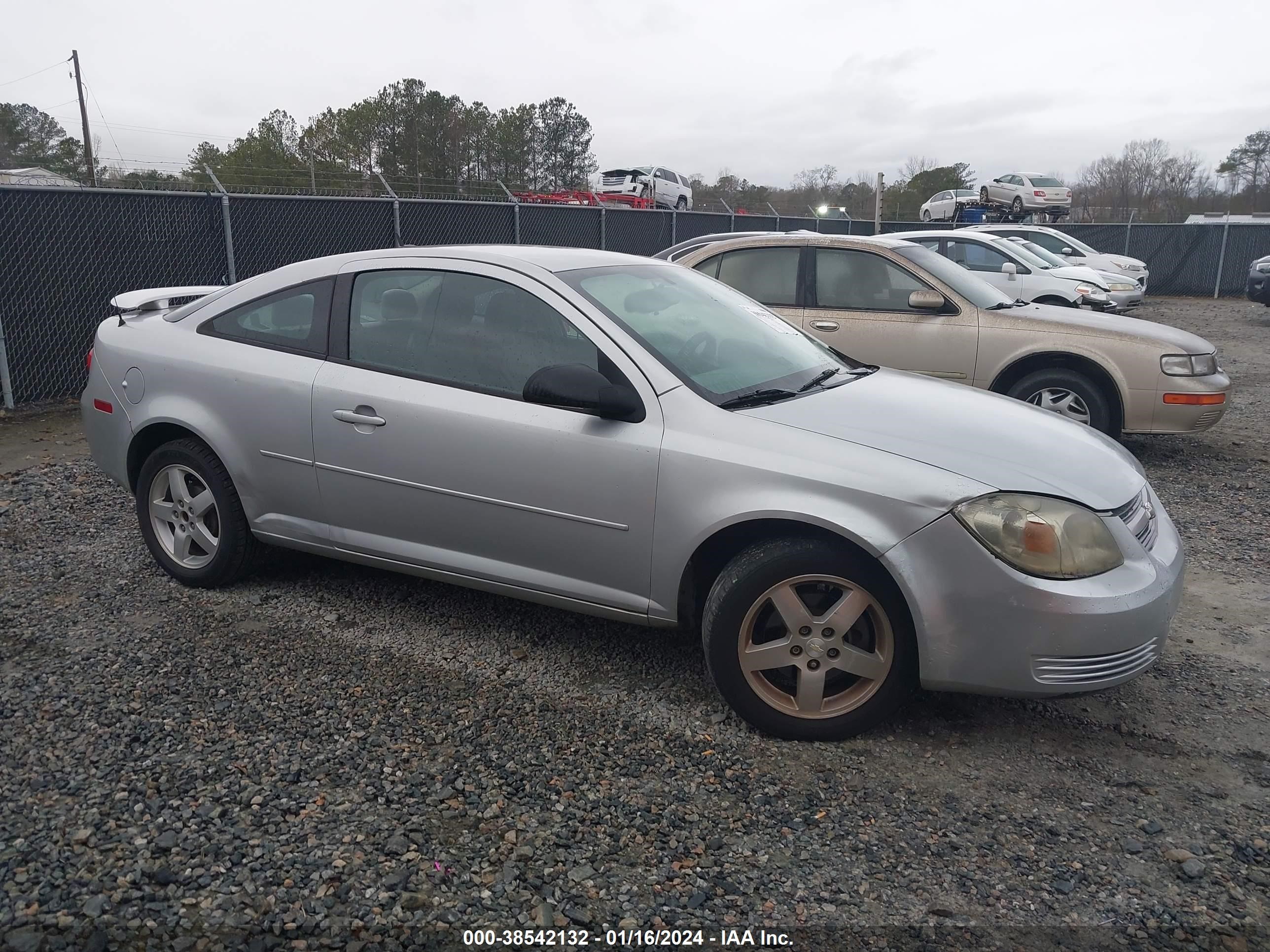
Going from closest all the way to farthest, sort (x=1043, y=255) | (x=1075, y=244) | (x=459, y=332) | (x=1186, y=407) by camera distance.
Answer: (x=459, y=332) < (x=1186, y=407) < (x=1043, y=255) < (x=1075, y=244)

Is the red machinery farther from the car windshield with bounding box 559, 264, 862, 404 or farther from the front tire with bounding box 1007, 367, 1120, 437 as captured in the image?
the car windshield with bounding box 559, 264, 862, 404

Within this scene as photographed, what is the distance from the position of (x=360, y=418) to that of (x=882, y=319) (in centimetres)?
453

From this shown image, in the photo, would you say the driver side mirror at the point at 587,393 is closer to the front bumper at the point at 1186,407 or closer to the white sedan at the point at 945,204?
the front bumper at the point at 1186,407

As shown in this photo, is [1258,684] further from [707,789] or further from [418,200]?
[418,200]

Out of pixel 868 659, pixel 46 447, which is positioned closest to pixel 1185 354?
pixel 868 659

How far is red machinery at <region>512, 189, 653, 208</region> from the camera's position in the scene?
26.7 metres

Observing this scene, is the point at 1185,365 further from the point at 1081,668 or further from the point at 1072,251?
the point at 1072,251

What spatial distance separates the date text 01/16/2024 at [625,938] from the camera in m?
2.39

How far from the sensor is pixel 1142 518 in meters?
3.40

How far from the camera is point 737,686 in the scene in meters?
3.29

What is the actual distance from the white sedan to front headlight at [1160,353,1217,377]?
2990 cm

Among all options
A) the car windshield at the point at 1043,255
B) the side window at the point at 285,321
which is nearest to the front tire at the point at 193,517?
the side window at the point at 285,321

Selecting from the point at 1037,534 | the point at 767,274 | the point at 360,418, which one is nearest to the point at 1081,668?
the point at 1037,534

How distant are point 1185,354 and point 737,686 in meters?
5.33
